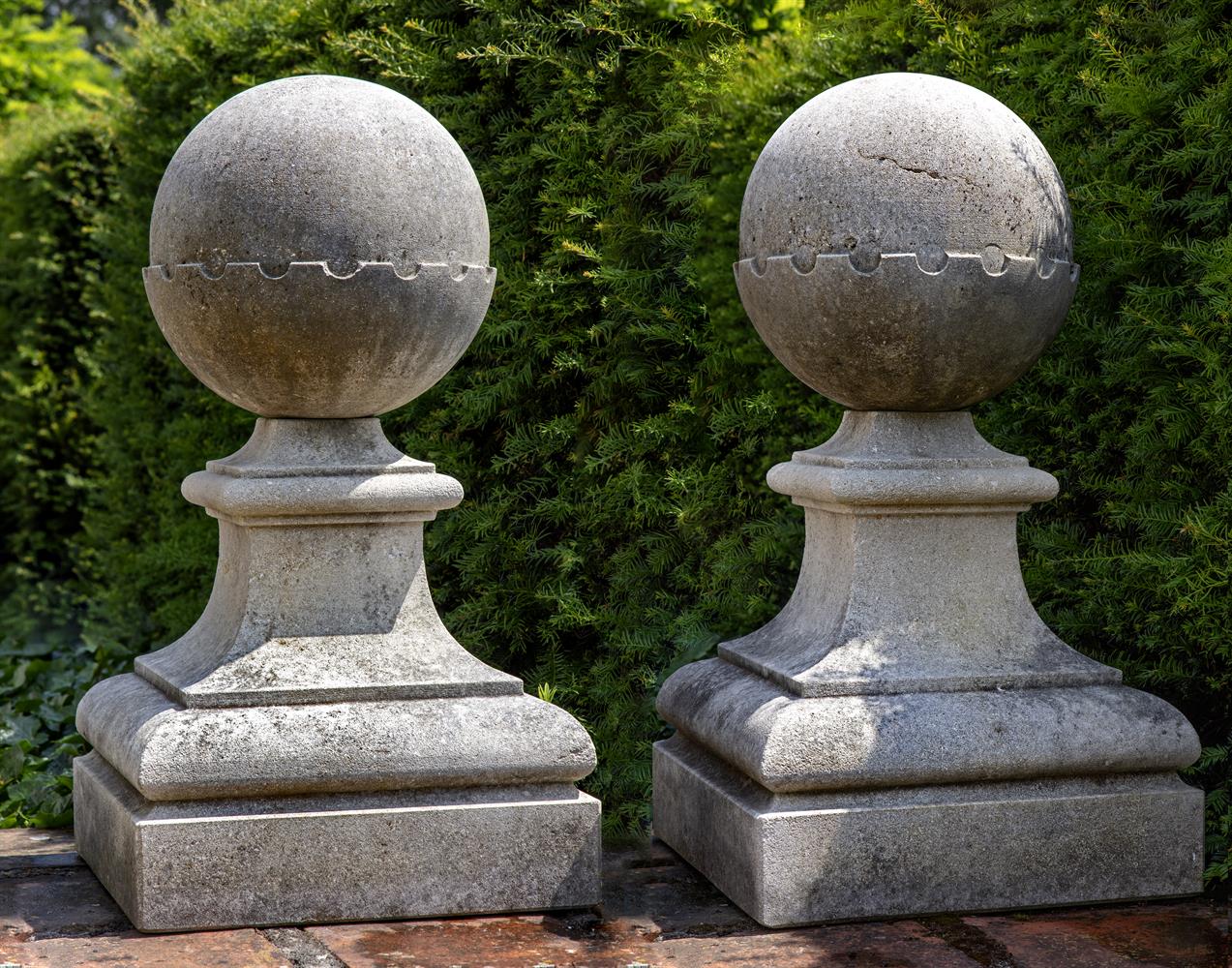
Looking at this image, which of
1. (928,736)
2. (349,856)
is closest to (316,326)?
(349,856)

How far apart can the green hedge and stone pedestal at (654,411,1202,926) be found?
12.3 inches

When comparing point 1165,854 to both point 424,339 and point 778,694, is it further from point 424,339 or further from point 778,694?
point 424,339

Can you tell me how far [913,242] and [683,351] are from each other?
1.72 metres

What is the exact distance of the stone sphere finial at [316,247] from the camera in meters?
3.76

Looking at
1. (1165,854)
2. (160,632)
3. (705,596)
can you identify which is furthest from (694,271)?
(160,632)

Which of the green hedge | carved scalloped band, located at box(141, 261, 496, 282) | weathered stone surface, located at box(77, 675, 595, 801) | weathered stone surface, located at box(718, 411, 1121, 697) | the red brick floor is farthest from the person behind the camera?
the green hedge

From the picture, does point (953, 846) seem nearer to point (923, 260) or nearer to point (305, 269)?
point (923, 260)

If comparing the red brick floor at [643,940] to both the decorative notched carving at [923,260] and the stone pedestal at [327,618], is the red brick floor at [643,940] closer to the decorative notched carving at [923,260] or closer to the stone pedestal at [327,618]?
the stone pedestal at [327,618]

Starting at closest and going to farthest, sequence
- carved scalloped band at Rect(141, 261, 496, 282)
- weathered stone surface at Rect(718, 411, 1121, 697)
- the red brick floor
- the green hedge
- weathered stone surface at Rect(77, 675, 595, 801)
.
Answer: the red brick floor < weathered stone surface at Rect(77, 675, 595, 801) < carved scalloped band at Rect(141, 261, 496, 282) < weathered stone surface at Rect(718, 411, 1121, 697) < the green hedge

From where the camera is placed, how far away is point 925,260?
3791 millimetres

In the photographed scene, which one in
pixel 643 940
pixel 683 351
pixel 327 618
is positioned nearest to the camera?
pixel 643 940

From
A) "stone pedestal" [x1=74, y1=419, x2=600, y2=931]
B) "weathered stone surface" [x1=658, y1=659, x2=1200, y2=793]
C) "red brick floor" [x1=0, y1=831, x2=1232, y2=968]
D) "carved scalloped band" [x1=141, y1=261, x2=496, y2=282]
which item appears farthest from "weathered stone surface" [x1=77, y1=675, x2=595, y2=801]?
"carved scalloped band" [x1=141, y1=261, x2=496, y2=282]

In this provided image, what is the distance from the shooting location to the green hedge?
4152mm

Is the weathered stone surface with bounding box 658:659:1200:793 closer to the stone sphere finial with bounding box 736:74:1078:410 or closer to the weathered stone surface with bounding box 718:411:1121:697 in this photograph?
the weathered stone surface with bounding box 718:411:1121:697
